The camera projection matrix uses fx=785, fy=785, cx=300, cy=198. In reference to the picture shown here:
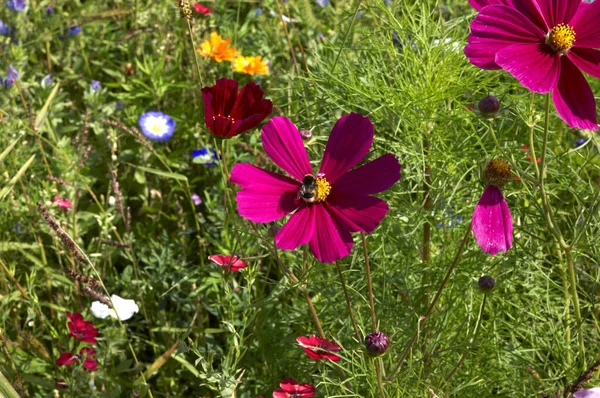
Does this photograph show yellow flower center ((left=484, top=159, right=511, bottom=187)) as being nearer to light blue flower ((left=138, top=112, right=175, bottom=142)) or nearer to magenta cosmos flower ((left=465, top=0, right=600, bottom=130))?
magenta cosmos flower ((left=465, top=0, right=600, bottom=130))

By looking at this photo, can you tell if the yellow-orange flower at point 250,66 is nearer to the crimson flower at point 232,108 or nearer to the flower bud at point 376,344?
the crimson flower at point 232,108

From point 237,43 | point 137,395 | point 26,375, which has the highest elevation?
point 237,43

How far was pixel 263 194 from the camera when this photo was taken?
0.97 m

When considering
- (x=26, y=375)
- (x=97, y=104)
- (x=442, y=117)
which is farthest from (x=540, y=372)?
(x=97, y=104)

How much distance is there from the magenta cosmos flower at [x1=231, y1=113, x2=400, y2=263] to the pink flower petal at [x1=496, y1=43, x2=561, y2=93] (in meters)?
0.17

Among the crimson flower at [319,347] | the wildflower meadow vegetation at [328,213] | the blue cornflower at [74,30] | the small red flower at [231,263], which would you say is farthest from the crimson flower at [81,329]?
the blue cornflower at [74,30]

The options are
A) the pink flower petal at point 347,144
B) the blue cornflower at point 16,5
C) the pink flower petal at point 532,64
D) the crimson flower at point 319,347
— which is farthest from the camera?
the blue cornflower at point 16,5

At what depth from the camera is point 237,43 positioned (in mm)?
2514

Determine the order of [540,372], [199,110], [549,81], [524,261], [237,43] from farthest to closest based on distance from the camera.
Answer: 1. [237,43]
2. [199,110]
3. [540,372]
4. [524,261]
5. [549,81]

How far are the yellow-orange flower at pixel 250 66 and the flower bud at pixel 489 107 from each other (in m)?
1.37

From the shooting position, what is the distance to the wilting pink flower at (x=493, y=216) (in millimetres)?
919

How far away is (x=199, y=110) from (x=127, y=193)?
304 millimetres

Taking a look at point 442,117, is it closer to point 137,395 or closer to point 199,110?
point 137,395

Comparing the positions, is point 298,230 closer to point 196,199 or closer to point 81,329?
point 81,329
